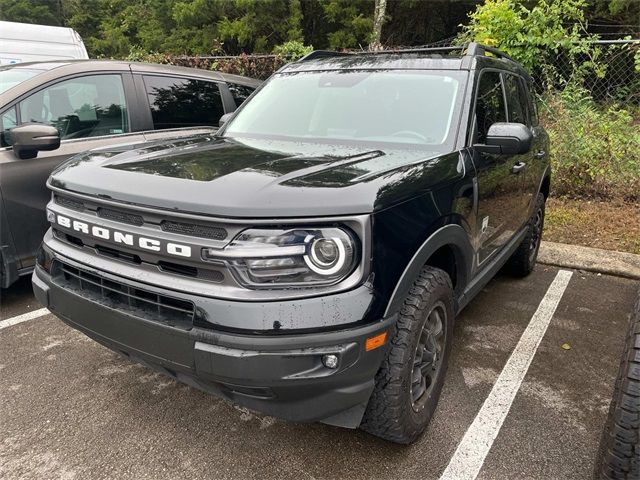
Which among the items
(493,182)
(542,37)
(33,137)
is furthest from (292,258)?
(542,37)

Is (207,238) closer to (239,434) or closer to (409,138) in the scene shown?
(239,434)

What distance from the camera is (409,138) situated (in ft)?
9.07

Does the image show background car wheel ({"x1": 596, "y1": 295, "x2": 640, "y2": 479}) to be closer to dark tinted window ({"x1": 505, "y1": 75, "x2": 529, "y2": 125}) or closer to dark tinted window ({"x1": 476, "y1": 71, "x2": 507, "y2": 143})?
dark tinted window ({"x1": 476, "y1": 71, "x2": 507, "y2": 143})

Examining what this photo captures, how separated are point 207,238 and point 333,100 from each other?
1.64 metres

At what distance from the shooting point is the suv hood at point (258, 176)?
1797mm

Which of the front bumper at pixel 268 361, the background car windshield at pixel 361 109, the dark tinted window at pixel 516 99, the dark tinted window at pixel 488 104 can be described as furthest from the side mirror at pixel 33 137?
the dark tinted window at pixel 516 99

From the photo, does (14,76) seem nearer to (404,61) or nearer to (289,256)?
(404,61)

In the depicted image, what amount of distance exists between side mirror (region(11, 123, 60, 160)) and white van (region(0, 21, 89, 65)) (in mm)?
5590

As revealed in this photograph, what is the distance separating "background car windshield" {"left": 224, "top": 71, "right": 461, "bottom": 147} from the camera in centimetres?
282

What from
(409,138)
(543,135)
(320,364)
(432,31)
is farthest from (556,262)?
(432,31)

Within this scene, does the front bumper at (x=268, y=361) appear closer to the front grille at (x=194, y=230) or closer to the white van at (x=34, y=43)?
the front grille at (x=194, y=230)

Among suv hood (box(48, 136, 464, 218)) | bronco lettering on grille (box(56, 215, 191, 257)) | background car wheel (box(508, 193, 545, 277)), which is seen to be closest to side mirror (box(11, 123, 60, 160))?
suv hood (box(48, 136, 464, 218))

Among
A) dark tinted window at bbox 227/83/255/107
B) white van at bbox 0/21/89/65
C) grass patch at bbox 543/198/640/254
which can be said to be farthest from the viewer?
white van at bbox 0/21/89/65

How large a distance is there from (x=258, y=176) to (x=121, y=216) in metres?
0.59
